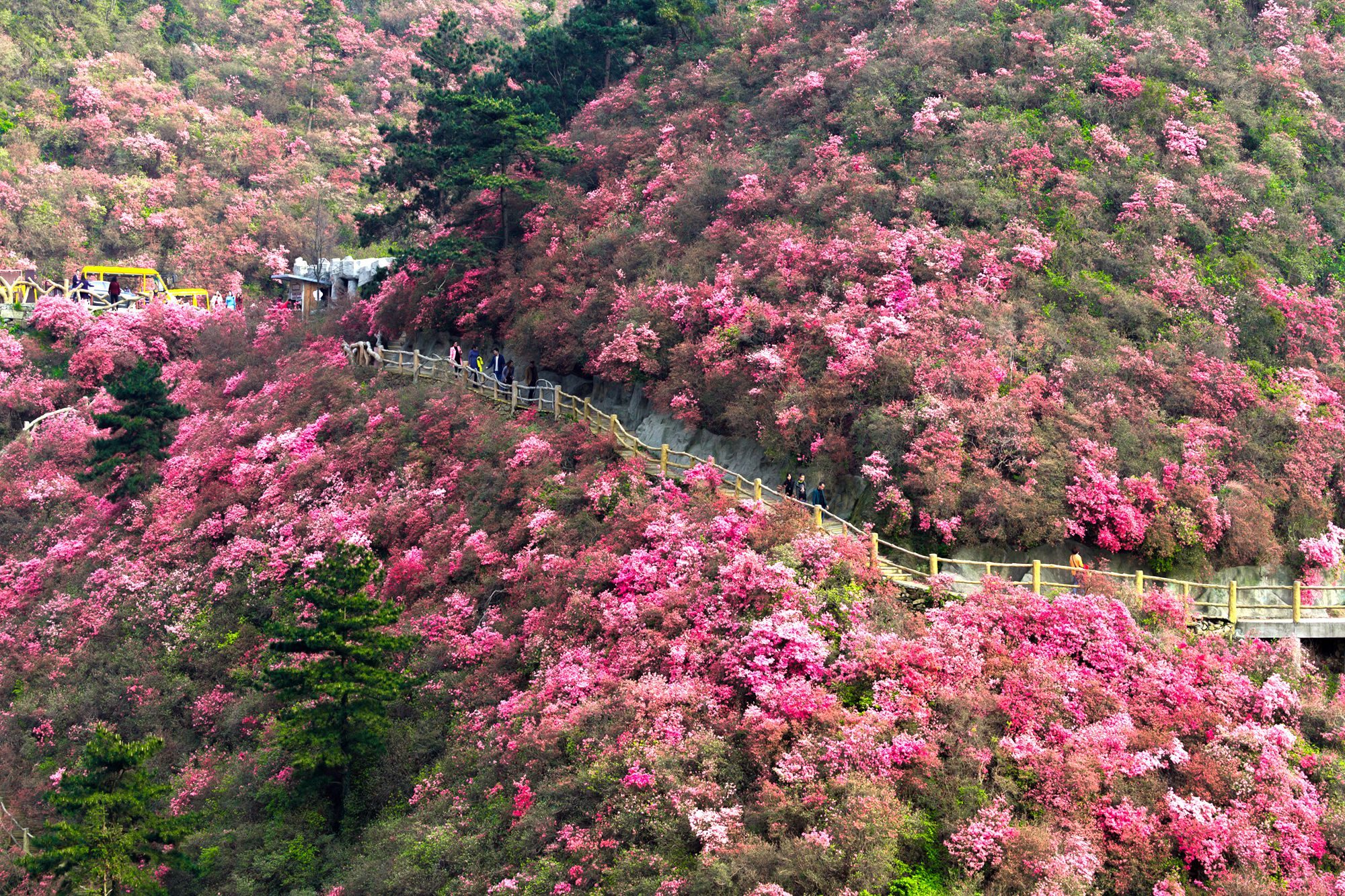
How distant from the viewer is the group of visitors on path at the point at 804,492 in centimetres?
2281

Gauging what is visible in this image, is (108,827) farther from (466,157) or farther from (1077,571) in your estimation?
(466,157)

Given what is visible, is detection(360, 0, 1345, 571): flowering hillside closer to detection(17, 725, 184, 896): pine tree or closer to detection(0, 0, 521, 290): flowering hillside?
detection(17, 725, 184, 896): pine tree

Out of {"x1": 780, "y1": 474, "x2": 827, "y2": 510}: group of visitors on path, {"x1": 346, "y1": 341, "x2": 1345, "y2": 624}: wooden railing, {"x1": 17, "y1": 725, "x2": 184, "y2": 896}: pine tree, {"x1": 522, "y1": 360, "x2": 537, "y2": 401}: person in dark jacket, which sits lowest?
{"x1": 17, "y1": 725, "x2": 184, "y2": 896}: pine tree

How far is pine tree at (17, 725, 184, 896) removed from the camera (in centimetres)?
1906

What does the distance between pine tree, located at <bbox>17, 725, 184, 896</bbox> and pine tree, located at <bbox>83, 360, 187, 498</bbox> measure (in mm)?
16677

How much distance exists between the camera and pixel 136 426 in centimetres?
3400

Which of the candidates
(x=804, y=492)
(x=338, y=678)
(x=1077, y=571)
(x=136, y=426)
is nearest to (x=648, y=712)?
(x=338, y=678)

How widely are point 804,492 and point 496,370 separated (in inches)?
492

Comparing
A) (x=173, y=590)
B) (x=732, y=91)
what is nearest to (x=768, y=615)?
(x=173, y=590)

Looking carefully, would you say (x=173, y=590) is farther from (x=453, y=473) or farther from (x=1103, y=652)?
(x=1103, y=652)

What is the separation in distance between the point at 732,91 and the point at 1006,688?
27977 millimetres

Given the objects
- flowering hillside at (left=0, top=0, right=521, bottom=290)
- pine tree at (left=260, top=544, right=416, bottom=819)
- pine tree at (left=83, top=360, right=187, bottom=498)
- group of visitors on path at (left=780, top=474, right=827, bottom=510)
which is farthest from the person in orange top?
flowering hillside at (left=0, top=0, right=521, bottom=290)

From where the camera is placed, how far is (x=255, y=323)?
45.1 metres

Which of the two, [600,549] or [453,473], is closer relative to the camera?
[600,549]
